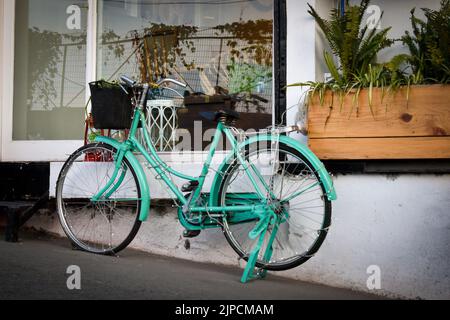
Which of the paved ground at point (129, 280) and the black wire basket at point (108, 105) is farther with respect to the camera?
the black wire basket at point (108, 105)

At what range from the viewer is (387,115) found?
424cm

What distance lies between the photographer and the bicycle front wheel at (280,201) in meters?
4.04

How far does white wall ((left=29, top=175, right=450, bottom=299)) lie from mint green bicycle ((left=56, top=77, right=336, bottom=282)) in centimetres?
20

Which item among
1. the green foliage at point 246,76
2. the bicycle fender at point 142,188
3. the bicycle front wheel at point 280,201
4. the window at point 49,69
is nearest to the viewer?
the bicycle front wheel at point 280,201

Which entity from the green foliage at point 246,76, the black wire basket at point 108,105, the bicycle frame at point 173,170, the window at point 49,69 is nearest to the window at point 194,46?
the green foliage at point 246,76

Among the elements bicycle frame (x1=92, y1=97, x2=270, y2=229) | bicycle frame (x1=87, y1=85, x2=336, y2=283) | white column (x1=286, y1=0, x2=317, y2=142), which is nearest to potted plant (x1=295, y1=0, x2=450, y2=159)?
white column (x1=286, y1=0, x2=317, y2=142)

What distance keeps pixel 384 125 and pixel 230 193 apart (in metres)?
1.22

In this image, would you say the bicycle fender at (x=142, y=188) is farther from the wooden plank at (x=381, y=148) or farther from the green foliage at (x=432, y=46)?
the green foliage at (x=432, y=46)

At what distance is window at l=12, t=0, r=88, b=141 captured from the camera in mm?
5762

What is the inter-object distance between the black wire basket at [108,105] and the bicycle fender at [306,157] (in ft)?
3.09

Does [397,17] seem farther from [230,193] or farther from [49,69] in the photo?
[49,69]

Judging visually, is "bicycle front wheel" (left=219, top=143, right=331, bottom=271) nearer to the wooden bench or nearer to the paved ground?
the paved ground
